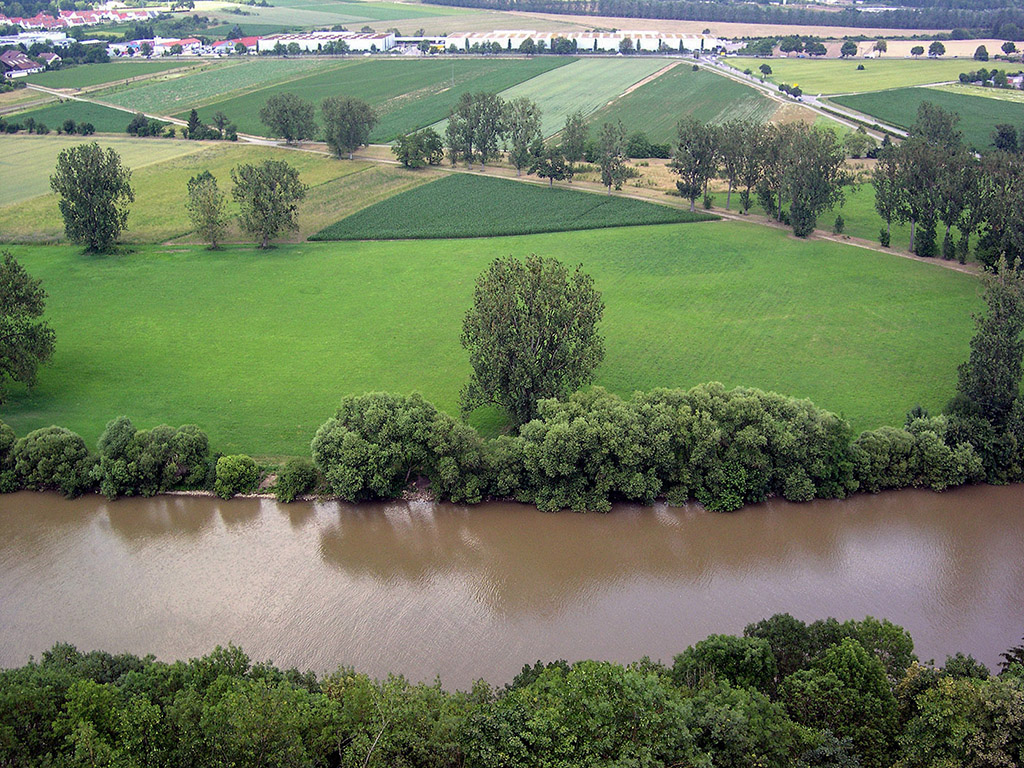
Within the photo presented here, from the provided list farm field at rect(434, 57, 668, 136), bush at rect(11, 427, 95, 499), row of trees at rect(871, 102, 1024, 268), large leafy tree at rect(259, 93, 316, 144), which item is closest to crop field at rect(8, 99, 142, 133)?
large leafy tree at rect(259, 93, 316, 144)

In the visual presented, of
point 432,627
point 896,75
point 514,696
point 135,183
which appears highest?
point 896,75

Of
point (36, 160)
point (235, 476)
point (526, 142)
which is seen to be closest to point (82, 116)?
point (36, 160)

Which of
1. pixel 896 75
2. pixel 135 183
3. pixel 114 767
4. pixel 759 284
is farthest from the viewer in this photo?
pixel 896 75

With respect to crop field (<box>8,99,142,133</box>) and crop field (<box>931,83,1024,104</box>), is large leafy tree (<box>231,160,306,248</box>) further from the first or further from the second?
crop field (<box>931,83,1024,104</box>)

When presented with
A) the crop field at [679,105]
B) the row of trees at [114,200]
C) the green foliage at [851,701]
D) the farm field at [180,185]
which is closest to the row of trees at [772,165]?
the crop field at [679,105]

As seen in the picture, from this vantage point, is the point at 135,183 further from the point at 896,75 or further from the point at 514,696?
the point at 896,75

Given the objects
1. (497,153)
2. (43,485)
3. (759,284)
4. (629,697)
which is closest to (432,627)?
(629,697)
